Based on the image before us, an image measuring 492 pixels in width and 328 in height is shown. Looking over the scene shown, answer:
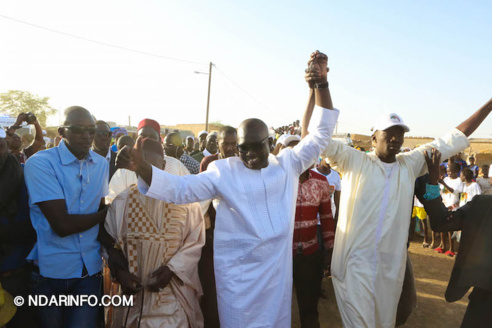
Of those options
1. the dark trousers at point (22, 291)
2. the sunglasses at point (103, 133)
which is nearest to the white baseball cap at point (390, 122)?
the dark trousers at point (22, 291)

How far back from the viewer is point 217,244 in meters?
2.19

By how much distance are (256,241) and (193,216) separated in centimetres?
66

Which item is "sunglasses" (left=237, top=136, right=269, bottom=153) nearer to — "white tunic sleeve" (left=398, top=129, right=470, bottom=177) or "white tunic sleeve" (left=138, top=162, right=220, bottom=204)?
"white tunic sleeve" (left=138, top=162, right=220, bottom=204)

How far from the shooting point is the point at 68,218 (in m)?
2.17

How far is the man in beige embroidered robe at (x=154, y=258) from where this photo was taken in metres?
2.28

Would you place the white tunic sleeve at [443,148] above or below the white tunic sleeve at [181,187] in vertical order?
above

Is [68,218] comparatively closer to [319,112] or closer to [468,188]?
[319,112]

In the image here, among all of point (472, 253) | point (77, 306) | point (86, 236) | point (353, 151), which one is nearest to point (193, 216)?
point (86, 236)

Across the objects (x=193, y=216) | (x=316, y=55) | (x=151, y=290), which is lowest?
(x=151, y=290)

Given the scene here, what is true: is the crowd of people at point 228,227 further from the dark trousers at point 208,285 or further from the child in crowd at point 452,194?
the child in crowd at point 452,194

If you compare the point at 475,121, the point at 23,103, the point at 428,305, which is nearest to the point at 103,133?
the point at 475,121

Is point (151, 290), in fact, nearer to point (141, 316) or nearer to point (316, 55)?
point (141, 316)

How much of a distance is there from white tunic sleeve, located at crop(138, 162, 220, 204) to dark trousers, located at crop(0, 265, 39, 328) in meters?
1.34

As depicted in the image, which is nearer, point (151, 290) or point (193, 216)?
point (151, 290)
